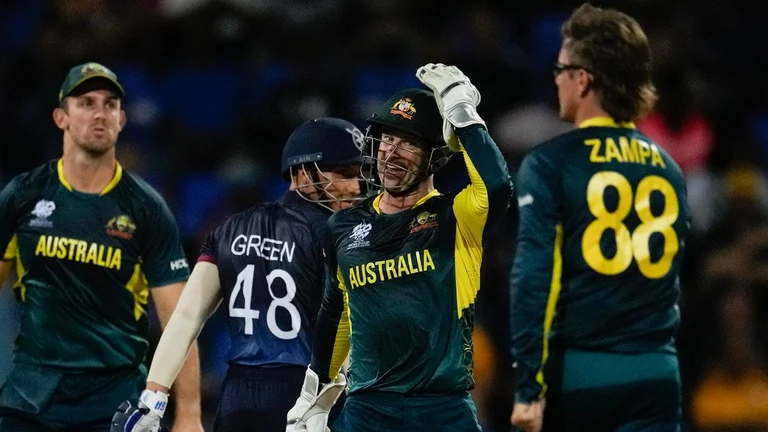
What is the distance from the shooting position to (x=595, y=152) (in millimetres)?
5316

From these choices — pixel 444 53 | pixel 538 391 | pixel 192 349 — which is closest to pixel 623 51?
pixel 538 391

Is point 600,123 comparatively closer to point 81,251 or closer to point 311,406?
point 311,406

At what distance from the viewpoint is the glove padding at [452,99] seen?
5.57 m

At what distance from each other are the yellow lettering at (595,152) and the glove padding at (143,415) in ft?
8.52

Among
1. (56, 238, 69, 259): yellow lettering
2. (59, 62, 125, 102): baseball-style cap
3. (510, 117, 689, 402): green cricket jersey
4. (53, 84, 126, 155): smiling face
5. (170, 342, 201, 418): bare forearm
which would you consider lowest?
(170, 342, 201, 418): bare forearm

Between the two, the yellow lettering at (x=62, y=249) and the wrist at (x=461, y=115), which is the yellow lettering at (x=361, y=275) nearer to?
the wrist at (x=461, y=115)

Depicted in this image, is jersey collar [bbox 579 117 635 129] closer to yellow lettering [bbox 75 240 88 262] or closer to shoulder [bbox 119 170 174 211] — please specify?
shoulder [bbox 119 170 174 211]

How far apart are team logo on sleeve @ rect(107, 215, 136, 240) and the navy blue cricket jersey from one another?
801 millimetres

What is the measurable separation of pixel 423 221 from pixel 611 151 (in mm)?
885

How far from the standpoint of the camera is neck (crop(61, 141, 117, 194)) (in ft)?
24.3

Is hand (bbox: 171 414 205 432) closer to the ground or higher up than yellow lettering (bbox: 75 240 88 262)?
closer to the ground

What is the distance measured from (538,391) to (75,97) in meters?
3.61

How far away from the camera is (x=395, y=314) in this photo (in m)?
5.58

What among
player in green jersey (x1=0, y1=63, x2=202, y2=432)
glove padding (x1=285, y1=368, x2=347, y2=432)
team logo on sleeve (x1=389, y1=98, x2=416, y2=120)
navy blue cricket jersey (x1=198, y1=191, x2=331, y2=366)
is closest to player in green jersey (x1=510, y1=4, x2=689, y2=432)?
team logo on sleeve (x1=389, y1=98, x2=416, y2=120)
